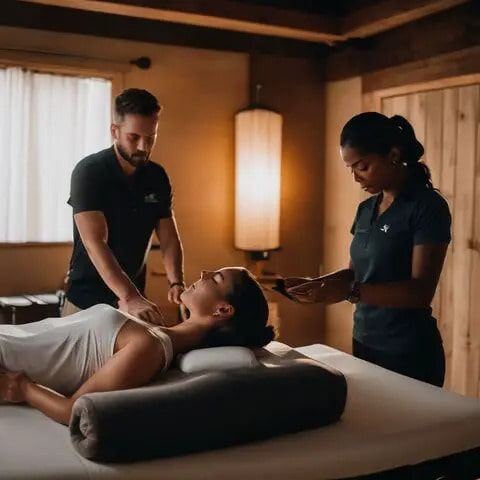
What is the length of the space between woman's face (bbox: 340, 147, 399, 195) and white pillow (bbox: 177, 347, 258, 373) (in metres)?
0.61

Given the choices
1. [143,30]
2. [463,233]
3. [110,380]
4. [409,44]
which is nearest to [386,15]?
[409,44]

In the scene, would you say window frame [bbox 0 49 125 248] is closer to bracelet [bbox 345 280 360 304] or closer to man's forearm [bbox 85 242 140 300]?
man's forearm [bbox 85 242 140 300]

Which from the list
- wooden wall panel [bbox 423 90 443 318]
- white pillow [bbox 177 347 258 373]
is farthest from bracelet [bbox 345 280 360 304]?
wooden wall panel [bbox 423 90 443 318]

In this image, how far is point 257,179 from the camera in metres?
3.91

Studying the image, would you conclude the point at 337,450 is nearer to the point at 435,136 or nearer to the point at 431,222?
the point at 431,222

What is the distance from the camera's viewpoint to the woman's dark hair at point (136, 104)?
236 centimetres

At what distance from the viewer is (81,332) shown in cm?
176

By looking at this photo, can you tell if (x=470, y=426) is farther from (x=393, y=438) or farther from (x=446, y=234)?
(x=446, y=234)

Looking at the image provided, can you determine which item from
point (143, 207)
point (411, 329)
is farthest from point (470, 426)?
point (143, 207)

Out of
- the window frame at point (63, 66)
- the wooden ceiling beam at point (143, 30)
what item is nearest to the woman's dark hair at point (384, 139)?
the window frame at point (63, 66)

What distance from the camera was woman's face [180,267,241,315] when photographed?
189 cm

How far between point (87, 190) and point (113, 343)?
82 cm

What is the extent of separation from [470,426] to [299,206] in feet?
9.06

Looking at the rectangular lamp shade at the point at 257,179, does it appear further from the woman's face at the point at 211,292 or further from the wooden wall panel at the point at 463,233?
the woman's face at the point at 211,292
